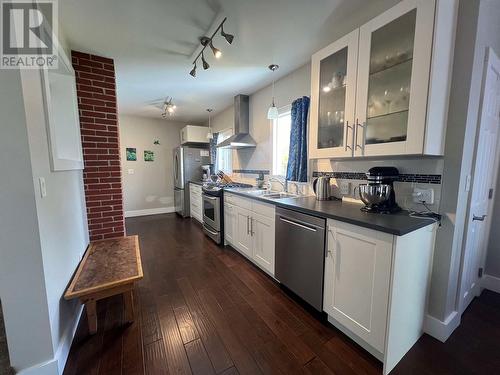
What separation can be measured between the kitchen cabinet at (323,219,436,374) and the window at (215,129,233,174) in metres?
3.43

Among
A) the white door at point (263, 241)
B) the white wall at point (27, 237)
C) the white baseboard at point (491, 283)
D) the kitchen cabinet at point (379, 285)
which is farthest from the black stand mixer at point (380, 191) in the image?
the white wall at point (27, 237)

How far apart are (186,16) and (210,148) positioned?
343 cm

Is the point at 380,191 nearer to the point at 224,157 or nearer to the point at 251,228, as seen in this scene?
the point at 251,228

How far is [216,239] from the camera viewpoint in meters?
3.33

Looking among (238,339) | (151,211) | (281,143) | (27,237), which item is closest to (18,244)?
(27,237)

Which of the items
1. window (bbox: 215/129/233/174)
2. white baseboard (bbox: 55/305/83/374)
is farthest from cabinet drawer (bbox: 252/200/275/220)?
window (bbox: 215/129/233/174)

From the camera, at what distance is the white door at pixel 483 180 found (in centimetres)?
152

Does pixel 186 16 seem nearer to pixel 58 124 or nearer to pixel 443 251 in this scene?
pixel 58 124

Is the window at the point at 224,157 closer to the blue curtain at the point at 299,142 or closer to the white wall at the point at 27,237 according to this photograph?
the blue curtain at the point at 299,142

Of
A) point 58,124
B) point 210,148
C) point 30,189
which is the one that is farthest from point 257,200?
point 210,148

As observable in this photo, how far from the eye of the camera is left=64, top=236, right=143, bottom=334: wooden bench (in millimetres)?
1502

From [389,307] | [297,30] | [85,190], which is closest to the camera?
[389,307]

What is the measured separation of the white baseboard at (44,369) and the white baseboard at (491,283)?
3.69m

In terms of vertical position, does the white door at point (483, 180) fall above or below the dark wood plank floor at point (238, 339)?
above
